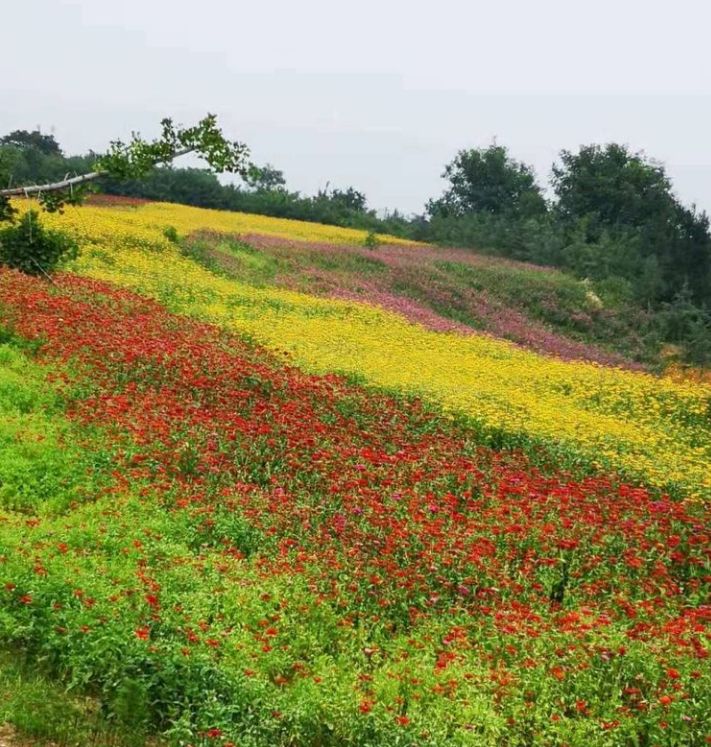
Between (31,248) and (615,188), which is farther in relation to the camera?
(615,188)

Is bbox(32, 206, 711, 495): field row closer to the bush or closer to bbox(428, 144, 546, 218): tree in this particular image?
the bush

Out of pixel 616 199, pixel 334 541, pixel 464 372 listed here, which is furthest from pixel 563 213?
pixel 334 541

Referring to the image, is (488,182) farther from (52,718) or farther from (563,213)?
(52,718)

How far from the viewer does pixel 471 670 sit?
6621mm

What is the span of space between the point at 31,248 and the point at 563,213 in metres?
52.4

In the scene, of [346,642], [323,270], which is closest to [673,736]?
[346,642]

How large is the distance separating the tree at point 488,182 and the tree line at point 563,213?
0.28 ft

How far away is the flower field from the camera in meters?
6.14

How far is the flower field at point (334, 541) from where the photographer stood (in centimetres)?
614

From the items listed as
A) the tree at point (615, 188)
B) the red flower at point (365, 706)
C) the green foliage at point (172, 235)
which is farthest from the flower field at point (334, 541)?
the tree at point (615, 188)

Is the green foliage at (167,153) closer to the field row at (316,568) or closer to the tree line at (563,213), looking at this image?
the field row at (316,568)

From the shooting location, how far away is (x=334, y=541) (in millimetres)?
8727

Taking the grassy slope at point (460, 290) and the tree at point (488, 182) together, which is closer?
the grassy slope at point (460, 290)

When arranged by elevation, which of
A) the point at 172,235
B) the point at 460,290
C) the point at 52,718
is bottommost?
the point at 52,718
